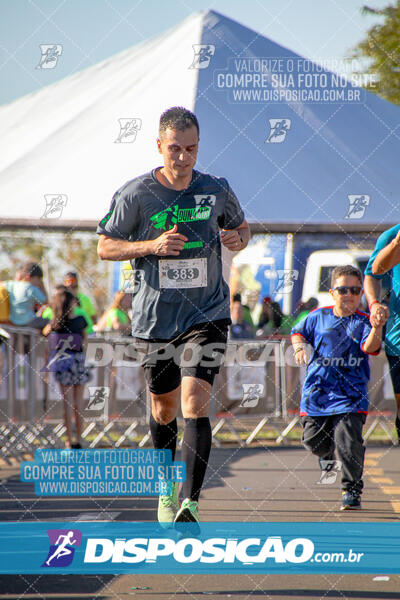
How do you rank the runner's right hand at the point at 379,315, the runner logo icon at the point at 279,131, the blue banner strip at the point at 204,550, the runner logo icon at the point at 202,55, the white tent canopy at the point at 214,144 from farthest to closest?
the runner logo icon at the point at 202,55
the runner logo icon at the point at 279,131
the white tent canopy at the point at 214,144
the runner's right hand at the point at 379,315
the blue banner strip at the point at 204,550

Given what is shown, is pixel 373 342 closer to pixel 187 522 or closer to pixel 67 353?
pixel 187 522

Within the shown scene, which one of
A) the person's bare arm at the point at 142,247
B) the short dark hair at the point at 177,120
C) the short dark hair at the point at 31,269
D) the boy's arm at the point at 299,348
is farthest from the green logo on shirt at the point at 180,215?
the short dark hair at the point at 31,269

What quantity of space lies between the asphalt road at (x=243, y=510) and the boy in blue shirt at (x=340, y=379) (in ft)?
1.19

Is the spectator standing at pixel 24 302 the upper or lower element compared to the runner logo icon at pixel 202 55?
lower

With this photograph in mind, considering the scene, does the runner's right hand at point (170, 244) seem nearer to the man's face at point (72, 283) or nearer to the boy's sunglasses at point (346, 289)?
the boy's sunglasses at point (346, 289)

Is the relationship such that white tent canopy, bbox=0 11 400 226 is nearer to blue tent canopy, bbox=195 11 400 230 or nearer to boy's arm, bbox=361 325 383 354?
blue tent canopy, bbox=195 11 400 230

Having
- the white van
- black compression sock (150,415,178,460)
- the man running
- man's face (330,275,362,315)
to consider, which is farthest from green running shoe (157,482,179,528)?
the white van

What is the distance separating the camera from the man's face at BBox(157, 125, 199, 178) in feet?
16.9

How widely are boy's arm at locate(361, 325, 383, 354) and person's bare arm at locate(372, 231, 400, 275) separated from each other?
383mm

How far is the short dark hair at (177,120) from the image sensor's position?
5.21 meters

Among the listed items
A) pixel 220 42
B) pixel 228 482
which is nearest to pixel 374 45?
pixel 220 42

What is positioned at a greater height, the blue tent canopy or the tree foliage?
the tree foliage

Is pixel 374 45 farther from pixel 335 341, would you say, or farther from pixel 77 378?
pixel 335 341

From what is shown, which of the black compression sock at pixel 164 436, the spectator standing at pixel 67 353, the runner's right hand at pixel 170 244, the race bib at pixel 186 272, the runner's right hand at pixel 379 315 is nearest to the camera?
the runner's right hand at pixel 170 244
